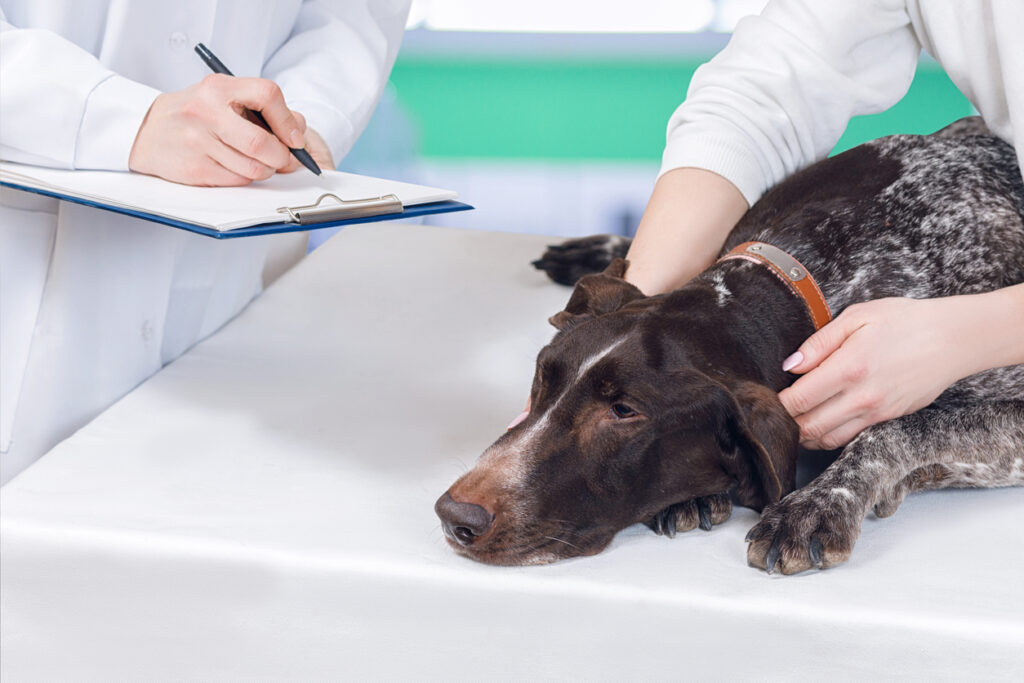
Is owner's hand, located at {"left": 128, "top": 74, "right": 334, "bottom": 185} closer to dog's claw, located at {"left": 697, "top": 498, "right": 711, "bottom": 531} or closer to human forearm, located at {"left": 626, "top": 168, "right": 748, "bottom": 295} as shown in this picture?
human forearm, located at {"left": 626, "top": 168, "right": 748, "bottom": 295}

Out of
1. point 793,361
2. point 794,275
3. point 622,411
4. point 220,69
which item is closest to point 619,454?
point 622,411

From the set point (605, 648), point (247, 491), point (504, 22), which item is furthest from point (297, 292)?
point (504, 22)

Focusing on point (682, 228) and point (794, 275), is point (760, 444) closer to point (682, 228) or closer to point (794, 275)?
point (794, 275)

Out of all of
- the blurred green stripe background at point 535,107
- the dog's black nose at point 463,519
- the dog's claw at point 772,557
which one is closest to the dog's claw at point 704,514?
the dog's claw at point 772,557

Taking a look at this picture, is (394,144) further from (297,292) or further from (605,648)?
(605,648)

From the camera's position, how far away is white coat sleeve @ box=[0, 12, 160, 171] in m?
1.31

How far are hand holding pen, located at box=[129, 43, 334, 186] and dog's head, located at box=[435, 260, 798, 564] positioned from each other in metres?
0.52

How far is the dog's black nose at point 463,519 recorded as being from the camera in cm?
115

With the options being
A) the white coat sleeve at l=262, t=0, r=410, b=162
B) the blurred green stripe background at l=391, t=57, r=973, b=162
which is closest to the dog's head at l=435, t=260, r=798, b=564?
the white coat sleeve at l=262, t=0, r=410, b=162

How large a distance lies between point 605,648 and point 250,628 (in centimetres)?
42

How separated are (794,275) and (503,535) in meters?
0.57

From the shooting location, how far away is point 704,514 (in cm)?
127

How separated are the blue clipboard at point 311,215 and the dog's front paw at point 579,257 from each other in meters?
0.85

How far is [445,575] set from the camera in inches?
45.2
